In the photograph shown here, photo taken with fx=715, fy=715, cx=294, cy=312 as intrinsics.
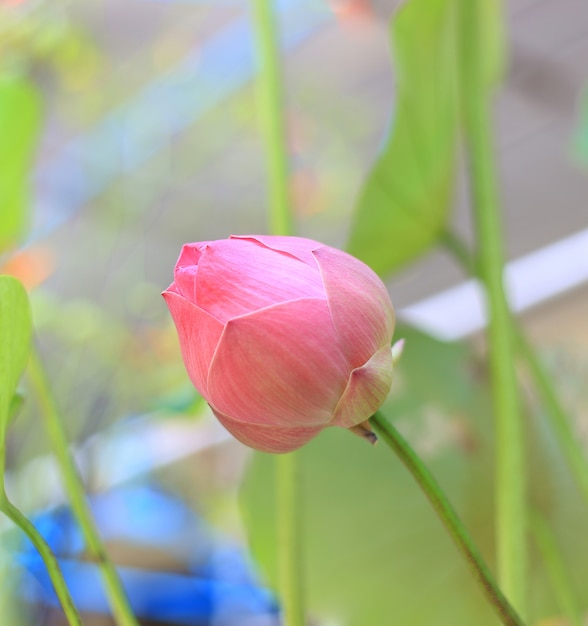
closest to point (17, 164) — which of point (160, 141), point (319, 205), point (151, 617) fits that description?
point (151, 617)

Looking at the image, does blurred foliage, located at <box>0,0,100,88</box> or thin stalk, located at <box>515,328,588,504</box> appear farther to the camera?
blurred foliage, located at <box>0,0,100,88</box>

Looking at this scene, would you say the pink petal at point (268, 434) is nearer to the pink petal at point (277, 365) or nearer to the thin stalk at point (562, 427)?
the pink petal at point (277, 365)

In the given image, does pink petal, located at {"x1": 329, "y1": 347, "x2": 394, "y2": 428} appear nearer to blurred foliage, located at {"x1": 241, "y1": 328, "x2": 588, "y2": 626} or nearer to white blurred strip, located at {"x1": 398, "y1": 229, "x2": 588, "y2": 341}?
blurred foliage, located at {"x1": 241, "y1": 328, "x2": 588, "y2": 626}

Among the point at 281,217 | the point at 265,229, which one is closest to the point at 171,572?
the point at 265,229

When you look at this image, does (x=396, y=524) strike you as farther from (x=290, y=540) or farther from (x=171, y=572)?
(x=171, y=572)

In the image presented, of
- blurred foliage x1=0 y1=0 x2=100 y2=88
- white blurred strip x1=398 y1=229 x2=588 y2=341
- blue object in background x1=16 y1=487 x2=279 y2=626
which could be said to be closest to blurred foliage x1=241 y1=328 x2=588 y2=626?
blue object in background x1=16 y1=487 x2=279 y2=626

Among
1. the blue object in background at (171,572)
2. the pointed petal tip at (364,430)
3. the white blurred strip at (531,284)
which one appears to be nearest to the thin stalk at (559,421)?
the pointed petal tip at (364,430)

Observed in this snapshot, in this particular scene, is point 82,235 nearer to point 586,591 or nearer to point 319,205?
point 319,205
